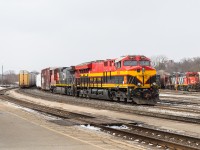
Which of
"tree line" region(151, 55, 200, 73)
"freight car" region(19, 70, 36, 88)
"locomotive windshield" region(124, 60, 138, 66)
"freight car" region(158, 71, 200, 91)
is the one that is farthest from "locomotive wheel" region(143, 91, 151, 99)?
"tree line" region(151, 55, 200, 73)

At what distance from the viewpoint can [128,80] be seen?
27.3 metres

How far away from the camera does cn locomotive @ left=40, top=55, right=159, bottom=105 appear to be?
88.7ft

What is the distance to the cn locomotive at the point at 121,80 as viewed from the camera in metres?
27.0

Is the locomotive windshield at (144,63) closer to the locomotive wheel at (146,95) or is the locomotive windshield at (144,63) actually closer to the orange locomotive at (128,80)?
the orange locomotive at (128,80)

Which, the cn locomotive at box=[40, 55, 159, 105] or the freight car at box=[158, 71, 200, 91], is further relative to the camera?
the freight car at box=[158, 71, 200, 91]

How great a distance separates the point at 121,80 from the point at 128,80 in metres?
1.10

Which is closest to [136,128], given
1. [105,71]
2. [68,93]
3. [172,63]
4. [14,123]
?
[14,123]

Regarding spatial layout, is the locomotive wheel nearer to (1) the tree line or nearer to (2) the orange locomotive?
(2) the orange locomotive

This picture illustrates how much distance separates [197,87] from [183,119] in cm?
4361

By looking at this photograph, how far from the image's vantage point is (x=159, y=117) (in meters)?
17.7

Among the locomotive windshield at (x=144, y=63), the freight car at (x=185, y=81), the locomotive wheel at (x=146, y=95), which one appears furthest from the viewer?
the freight car at (x=185, y=81)

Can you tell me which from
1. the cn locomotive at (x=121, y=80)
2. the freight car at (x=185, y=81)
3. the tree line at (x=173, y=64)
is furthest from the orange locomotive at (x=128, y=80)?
the tree line at (x=173, y=64)

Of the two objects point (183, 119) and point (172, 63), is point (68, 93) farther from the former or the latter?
point (172, 63)

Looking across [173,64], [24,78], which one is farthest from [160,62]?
[24,78]
